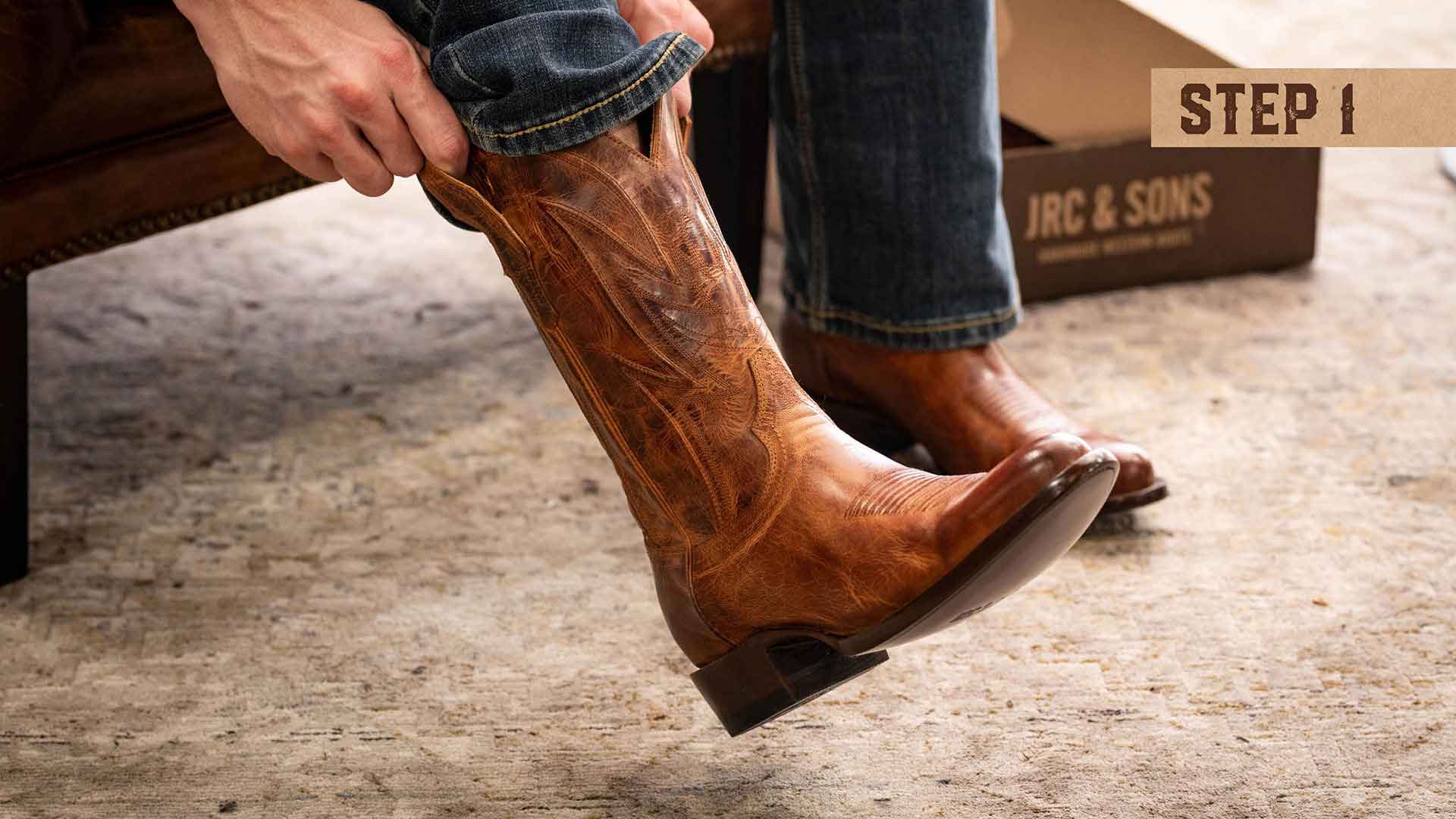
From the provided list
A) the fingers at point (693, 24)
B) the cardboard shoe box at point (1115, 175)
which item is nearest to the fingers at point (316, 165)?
the fingers at point (693, 24)

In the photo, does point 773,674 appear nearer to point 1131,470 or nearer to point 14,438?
point 1131,470

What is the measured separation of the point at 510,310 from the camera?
4.72ft

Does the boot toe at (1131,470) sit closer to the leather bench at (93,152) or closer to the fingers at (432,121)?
the fingers at (432,121)

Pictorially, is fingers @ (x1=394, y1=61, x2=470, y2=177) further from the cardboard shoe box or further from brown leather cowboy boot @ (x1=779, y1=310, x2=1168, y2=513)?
the cardboard shoe box

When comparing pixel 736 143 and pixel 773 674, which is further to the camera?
pixel 736 143

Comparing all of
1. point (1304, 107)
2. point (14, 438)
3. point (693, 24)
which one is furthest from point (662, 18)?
point (14, 438)

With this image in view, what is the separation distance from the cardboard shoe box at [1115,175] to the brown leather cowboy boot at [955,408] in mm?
397

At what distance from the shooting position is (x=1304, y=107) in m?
0.61

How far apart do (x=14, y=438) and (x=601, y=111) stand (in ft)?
1.85

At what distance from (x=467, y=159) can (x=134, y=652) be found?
→ 429mm

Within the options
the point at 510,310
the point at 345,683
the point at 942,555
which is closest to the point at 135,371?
the point at 510,310

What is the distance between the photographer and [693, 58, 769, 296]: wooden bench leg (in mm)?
1250

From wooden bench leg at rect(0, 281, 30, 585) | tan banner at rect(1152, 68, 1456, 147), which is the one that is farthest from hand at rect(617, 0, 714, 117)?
wooden bench leg at rect(0, 281, 30, 585)

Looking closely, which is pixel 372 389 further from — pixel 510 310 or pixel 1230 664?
pixel 1230 664
